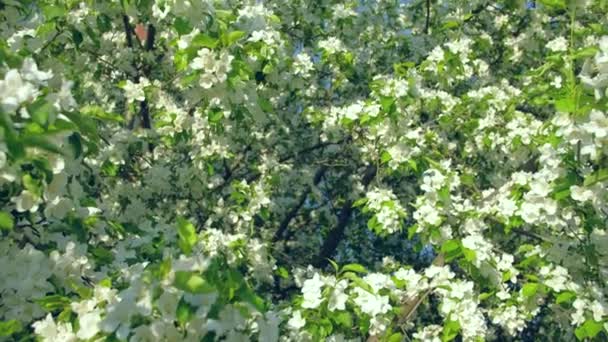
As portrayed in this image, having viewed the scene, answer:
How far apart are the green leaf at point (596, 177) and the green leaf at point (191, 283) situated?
231 centimetres

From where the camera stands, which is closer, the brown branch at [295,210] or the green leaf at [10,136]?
the green leaf at [10,136]

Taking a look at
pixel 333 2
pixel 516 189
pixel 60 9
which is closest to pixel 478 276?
pixel 516 189

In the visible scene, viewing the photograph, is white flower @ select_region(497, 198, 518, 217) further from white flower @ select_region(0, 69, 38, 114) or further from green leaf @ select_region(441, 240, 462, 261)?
white flower @ select_region(0, 69, 38, 114)

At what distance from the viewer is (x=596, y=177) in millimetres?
4301

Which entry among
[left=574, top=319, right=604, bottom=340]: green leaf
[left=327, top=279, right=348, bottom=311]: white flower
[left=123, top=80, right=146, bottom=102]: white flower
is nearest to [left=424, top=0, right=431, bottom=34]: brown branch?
[left=123, top=80, right=146, bottom=102]: white flower

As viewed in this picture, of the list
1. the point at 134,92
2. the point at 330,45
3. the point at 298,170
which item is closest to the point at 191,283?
the point at 134,92

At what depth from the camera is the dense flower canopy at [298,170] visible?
3.36 m

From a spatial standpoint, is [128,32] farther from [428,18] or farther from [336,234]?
[428,18]

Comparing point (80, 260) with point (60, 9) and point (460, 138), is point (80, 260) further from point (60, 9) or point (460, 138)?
point (460, 138)

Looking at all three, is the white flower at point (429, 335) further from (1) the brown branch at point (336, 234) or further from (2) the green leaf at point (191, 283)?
(1) the brown branch at point (336, 234)

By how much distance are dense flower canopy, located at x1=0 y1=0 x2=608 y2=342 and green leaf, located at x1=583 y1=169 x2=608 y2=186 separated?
1cm

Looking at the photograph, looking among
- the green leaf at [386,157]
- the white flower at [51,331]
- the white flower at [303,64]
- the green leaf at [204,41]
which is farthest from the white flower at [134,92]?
the white flower at [51,331]

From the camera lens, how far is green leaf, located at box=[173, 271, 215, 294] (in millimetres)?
2947

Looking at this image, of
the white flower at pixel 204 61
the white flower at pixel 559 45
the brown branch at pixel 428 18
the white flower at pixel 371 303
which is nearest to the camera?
the white flower at pixel 204 61
